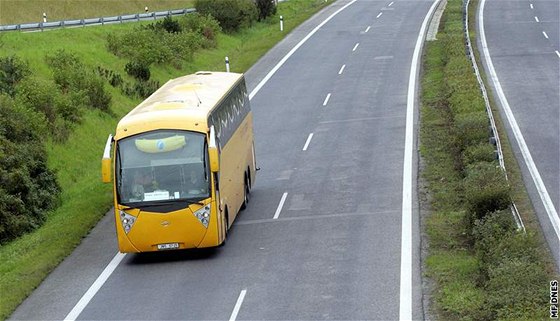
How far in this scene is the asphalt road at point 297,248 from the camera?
18188 millimetres

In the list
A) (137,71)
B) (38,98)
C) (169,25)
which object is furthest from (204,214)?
(169,25)

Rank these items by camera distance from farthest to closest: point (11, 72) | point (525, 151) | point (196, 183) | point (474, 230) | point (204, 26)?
point (204, 26)
point (11, 72)
point (525, 151)
point (196, 183)
point (474, 230)

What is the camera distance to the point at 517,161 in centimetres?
2858

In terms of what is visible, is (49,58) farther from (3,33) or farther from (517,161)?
(517,161)

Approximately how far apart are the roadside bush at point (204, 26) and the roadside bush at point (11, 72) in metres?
17.9

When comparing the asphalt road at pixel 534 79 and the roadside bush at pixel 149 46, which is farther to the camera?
the roadside bush at pixel 149 46

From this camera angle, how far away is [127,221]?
21.0 m

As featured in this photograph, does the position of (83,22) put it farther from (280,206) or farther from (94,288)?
(94,288)

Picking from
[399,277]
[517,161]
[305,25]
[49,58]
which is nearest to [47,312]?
[399,277]

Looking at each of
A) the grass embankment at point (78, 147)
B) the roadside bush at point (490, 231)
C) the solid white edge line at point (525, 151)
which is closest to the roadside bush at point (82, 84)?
the grass embankment at point (78, 147)

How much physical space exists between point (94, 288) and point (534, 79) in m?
28.2

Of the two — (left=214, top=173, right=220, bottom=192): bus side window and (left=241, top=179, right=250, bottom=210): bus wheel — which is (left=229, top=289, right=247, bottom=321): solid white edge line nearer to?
(left=214, top=173, right=220, bottom=192): bus side window

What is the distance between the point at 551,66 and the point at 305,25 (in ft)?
66.7

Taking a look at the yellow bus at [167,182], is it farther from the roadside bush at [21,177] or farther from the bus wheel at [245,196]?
the roadside bush at [21,177]
